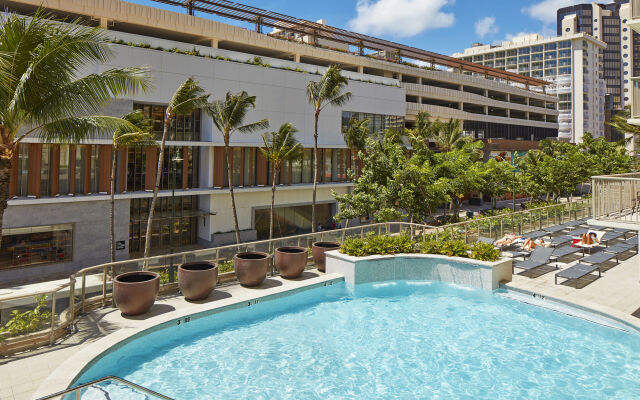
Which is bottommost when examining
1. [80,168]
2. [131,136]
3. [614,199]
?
[614,199]

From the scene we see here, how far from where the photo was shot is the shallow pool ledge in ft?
47.9

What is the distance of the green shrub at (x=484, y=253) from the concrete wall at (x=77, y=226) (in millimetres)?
21228

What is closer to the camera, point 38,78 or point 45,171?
point 38,78

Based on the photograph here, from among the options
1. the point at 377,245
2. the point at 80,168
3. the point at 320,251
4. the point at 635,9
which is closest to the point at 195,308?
the point at 320,251

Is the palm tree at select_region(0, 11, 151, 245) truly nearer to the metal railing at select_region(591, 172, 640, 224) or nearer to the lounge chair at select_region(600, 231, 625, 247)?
the metal railing at select_region(591, 172, 640, 224)

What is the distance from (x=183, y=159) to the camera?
29578 millimetres

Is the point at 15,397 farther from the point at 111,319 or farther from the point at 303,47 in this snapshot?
the point at 303,47

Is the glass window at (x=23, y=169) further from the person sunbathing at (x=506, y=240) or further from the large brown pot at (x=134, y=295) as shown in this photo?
the person sunbathing at (x=506, y=240)

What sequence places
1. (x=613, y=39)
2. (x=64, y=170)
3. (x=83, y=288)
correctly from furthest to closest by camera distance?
(x=613, y=39), (x=64, y=170), (x=83, y=288)

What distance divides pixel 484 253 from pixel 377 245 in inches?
150

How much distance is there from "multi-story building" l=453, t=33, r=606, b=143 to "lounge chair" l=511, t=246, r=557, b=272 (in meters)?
103

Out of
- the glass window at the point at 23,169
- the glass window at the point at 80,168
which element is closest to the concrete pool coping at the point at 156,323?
the glass window at the point at 23,169

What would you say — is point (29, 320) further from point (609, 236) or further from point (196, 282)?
point (609, 236)

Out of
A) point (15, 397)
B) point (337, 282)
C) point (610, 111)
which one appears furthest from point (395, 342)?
point (610, 111)
